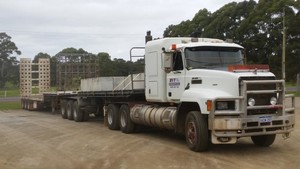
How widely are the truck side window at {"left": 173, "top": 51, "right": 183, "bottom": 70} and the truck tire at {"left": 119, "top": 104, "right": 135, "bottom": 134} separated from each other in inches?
154

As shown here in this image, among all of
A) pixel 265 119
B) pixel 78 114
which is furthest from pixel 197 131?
pixel 78 114

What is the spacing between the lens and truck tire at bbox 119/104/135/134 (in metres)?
16.0

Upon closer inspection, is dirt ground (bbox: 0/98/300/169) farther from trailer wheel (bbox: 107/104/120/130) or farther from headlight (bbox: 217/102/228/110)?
trailer wheel (bbox: 107/104/120/130)

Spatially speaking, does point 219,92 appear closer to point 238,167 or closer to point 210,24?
point 238,167

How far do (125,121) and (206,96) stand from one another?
5917 millimetres

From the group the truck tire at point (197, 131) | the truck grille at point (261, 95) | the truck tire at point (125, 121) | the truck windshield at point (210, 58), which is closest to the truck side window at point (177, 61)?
the truck windshield at point (210, 58)

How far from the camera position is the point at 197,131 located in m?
11.1

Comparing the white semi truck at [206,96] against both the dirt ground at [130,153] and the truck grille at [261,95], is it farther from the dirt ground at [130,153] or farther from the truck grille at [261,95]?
the dirt ground at [130,153]

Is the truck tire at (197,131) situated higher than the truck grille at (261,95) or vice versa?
the truck grille at (261,95)

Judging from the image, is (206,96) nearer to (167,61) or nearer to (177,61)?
(177,61)

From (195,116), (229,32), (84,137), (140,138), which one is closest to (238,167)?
(195,116)

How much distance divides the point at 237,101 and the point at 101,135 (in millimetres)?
6229

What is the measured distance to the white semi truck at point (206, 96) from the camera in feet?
35.1

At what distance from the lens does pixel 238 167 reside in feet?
30.5
